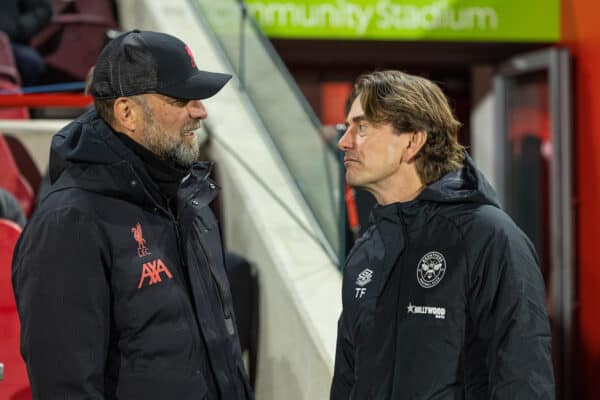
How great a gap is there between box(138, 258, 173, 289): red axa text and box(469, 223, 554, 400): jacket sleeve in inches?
32.3


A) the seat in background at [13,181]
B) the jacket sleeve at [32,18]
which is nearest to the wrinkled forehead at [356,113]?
the seat in background at [13,181]

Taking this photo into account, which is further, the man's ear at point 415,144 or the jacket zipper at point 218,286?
the jacket zipper at point 218,286

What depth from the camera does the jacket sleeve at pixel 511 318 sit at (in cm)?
209

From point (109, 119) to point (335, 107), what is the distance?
8327 mm

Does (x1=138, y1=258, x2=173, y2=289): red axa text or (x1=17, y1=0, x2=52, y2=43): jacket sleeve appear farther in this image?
(x1=17, y1=0, x2=52, y2=43): jacket sleeve

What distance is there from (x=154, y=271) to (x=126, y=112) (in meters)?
0.46

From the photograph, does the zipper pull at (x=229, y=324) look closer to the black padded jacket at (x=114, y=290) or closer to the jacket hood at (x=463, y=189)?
the black padded jacket at (x=114, y=290)

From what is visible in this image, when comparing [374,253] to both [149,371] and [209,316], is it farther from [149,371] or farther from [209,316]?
[149,371]

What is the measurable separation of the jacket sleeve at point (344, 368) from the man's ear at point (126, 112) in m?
0.81

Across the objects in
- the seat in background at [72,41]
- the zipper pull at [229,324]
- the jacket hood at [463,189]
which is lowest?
the zipper pull at [229,324]

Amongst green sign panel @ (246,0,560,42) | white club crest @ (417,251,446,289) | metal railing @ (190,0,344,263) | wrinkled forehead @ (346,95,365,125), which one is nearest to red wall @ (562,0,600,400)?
green sign panel @ (246,0,560,42)

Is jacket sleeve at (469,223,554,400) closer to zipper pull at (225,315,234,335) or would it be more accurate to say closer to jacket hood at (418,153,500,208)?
jacket hood at (418,153,500,208)

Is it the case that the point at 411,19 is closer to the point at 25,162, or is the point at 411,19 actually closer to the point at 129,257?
the point at 25,162

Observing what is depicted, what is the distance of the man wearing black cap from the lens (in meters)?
2.22
